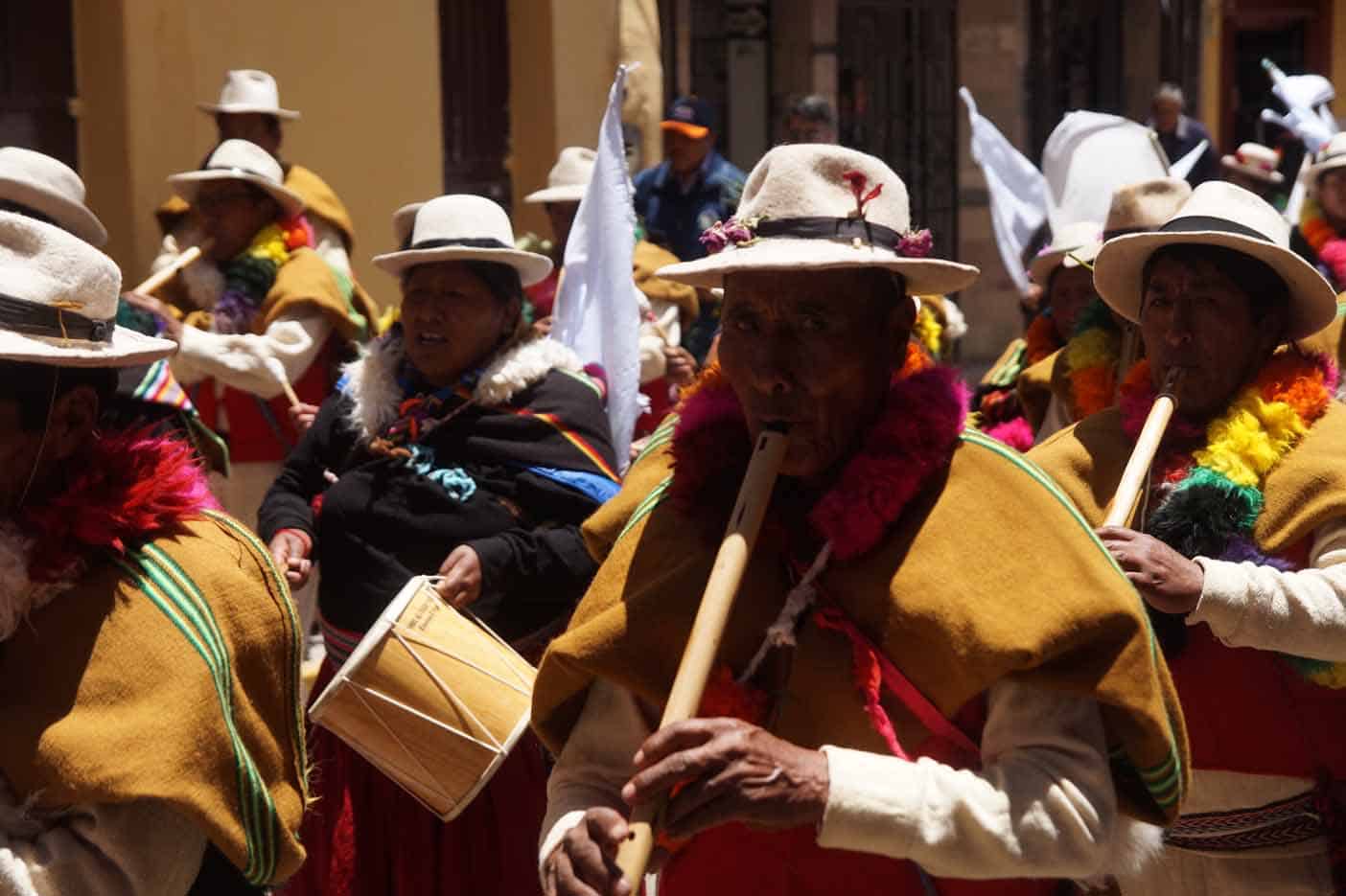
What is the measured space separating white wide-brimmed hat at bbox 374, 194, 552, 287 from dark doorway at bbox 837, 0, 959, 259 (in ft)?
42.8

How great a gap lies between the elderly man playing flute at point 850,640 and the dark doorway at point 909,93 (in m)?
15.5

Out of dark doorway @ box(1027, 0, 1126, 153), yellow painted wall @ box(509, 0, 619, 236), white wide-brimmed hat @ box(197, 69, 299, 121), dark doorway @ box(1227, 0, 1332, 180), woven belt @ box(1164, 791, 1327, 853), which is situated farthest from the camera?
dark doorway @ box(1227, 0, 1332, 180)

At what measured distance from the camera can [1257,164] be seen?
40.8 ft

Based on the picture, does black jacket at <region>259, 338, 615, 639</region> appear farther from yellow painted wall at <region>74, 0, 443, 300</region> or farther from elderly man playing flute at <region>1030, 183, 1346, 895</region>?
yellow painted wall at <region>74, 0, 443, 300</region>

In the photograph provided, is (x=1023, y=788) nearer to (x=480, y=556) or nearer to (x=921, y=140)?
(x=480, y=556)

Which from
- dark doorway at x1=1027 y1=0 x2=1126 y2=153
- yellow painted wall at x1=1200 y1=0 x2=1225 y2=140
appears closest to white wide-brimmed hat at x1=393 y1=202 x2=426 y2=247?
dark doorway at x1=1027 y1=0 x2=1126 y2=153

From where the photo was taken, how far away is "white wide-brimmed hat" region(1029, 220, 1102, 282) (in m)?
6.88

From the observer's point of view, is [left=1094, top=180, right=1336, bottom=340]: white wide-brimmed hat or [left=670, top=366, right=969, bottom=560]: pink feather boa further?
[left=1094, top=180, right=1336, bottom=340]: white wide-brimmed hat

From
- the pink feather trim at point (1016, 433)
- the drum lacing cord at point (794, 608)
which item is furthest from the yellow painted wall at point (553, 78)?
the drum lacing cord at point (794, 608)

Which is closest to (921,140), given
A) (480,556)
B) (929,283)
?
(480,556)

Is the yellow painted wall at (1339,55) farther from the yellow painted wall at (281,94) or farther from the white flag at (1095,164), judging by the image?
the white flag at (1095,164)

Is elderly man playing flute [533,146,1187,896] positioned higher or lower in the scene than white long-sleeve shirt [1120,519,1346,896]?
higher

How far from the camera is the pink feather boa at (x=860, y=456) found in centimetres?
309

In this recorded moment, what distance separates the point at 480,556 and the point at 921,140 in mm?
14325
